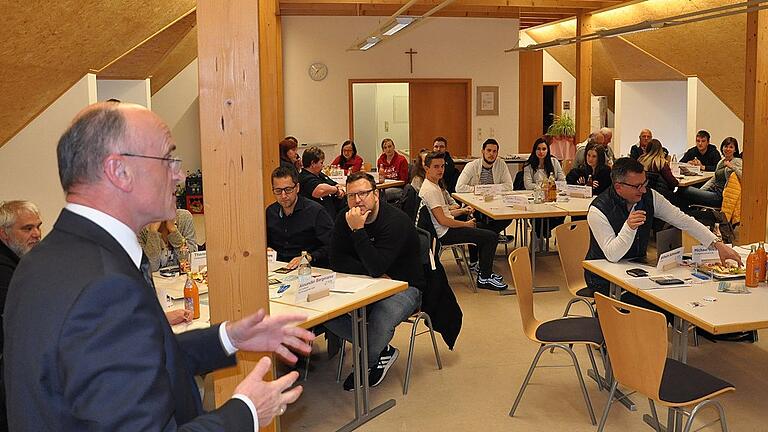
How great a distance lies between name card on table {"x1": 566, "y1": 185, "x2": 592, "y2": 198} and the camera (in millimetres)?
7488

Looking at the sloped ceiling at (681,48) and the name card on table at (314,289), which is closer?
the name card on table at (314,289)

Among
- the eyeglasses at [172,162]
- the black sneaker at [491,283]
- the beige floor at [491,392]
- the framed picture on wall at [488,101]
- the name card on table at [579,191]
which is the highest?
the framed picture on wall at [488,101]

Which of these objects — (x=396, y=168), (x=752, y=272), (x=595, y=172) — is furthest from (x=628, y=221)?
(x=396, y=168)

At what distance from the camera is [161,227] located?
4.75 meters

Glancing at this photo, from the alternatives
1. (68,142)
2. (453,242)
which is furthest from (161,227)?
(68,142)

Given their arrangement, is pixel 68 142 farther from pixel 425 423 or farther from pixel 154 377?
pixel 425 423

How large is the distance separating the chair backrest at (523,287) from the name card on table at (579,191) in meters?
3.52

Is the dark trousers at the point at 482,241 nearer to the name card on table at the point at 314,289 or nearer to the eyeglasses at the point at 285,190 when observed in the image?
the eyeglasses at the point at 285,190

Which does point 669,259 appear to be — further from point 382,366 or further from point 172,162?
point 172,162

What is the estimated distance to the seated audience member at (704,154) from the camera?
10.0 m

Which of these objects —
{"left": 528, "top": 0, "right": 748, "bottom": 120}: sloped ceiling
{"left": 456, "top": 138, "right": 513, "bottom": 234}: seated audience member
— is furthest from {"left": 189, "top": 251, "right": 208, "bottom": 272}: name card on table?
{"left": 528, "top": 0, "right": 748, "bottom": 120}: sloped ceiling

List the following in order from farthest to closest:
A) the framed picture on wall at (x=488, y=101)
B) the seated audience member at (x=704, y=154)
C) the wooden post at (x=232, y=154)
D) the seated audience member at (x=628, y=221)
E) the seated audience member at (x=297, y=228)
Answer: the framed picture on wall at (x=488, y=101) → the seated audience member at (x=704, y=154) → the seated audience member at (x=297, y=228) → the seated audience member at (x=628, y=221) → the wooden post at (x=232, y=154)

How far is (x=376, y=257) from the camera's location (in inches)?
171

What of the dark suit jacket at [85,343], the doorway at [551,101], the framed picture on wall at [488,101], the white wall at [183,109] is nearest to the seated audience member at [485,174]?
the framed picture on wall at [488,101]
